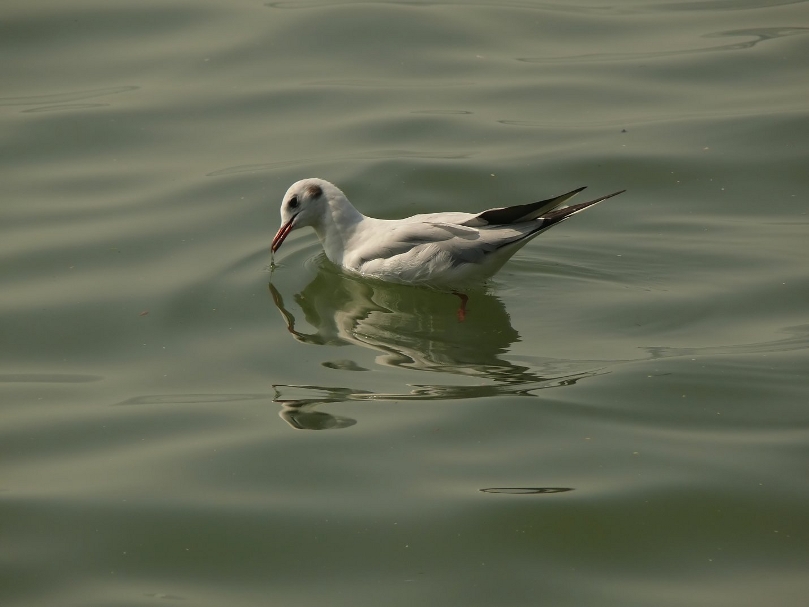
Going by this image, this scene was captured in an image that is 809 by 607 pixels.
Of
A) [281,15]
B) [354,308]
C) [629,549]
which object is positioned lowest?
[629,549]

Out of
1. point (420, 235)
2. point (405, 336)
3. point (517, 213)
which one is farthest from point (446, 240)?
point (405, 336)

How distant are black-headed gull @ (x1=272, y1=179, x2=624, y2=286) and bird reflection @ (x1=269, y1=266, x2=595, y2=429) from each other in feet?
0.59

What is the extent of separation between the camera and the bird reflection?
6992mm

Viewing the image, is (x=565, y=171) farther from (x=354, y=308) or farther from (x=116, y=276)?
(x=116, y=276)

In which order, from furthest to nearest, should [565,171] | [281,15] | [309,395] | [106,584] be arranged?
[281,15]
[565,171]
[309,395]
[106,584]

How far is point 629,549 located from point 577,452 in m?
0.78

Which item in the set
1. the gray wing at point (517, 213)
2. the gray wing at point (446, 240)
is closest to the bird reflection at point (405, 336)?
the gray wing at point (446, 240)

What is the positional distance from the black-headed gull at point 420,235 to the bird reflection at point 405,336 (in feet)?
0.59

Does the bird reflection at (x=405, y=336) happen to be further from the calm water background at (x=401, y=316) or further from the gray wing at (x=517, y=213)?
the gray wing at (x=517, y=213)

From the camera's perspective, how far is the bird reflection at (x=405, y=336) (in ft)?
22.9

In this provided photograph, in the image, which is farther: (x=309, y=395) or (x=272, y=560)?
(x=309, y=395)

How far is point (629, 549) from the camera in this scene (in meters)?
5.71

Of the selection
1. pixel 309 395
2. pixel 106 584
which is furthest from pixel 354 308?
pixel 106 584

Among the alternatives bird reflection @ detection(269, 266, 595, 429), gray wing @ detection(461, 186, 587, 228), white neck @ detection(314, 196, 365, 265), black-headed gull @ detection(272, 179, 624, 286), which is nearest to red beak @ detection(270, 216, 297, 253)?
black-headed gull @ detection(272, 179, 624, 286)
